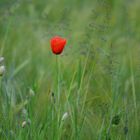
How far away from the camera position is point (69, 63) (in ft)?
11.9

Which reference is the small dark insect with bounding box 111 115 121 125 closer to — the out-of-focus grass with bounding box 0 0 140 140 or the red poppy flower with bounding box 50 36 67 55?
the out-of-focus grass with bounding box 0 0 140 140

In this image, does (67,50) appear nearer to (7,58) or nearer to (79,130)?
(7,58)

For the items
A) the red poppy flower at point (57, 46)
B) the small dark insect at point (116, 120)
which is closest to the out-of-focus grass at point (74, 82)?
the small dark insect at point (116, 120)

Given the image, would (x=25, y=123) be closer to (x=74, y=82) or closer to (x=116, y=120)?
(x=116, y=120)

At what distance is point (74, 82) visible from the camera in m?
3.23

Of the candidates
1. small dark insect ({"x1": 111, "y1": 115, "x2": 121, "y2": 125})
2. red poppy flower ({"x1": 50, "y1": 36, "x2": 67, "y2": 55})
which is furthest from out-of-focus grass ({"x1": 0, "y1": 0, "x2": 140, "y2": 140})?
red poppy flower ({"x1": 50, "y1": 36, "x2": 67, "y2": 55})

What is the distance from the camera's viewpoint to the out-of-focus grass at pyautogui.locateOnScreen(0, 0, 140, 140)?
8.25 ft

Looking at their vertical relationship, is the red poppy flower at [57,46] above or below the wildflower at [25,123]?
above

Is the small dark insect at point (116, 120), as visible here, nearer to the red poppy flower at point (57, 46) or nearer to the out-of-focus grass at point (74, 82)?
the out-of-focus grass at point (74, 82)

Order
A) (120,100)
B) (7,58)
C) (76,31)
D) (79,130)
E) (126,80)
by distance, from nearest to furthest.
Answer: (79,130) → (120,100) → (126,80) → (7,58) → (76,31)

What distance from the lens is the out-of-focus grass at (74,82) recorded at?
2516 millimetres

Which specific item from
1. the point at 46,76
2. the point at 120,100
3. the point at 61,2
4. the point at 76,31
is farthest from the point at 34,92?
the point at 61,2

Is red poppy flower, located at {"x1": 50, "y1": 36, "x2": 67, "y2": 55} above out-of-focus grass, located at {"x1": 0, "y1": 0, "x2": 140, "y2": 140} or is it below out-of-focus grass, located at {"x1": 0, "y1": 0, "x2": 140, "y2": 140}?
above

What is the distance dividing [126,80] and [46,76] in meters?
0.49
